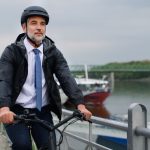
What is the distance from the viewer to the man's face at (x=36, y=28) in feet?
11.6

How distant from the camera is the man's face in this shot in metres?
3.54

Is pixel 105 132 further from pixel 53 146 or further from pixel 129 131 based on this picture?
pixel 53 146

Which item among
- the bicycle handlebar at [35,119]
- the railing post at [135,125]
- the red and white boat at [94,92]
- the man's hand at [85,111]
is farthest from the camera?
the red and white boat at [94,92]

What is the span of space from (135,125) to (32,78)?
2.67 ft

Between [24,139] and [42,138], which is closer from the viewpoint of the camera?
[24,139]

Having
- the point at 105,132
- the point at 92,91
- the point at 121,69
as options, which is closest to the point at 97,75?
the point at 121,69

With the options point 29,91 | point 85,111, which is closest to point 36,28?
point 29,91

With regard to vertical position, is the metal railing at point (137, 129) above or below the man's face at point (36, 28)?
below

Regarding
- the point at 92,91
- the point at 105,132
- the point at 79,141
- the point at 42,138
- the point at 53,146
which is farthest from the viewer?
the point at 92,91

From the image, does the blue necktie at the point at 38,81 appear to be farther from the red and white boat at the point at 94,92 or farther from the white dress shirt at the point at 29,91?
the red and white boat at the point at 94,92

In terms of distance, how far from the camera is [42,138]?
359 cm

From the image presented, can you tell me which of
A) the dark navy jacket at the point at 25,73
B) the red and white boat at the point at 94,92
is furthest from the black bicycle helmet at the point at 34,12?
the red and white boat at the point at 94,92

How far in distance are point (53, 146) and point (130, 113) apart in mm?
713

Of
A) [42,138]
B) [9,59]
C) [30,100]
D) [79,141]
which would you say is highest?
[9,59]
